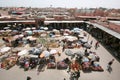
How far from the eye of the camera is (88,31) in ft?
125

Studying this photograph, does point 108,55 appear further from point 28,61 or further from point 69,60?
point 28,61

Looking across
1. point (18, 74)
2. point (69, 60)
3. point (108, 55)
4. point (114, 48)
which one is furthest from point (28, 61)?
point (114, 48)

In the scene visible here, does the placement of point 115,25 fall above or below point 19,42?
above

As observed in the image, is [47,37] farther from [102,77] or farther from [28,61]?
[102,77]

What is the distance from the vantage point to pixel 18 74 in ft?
54.2

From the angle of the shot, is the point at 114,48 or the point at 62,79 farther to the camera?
the point at 114,48

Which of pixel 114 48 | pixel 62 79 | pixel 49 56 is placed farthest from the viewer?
pixel 114 48

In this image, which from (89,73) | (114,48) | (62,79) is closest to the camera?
(62,79)

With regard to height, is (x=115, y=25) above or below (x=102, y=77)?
above

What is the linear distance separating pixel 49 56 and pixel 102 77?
26.1ft

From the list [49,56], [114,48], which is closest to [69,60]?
[49,56]

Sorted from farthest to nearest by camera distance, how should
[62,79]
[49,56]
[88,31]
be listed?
[88,31] → [49,56] → [62,79]

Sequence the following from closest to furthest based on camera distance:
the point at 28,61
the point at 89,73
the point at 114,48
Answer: the point at 89,73 < the point at 28,61 < the point at 114,48

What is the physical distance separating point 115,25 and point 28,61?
1672 cm
